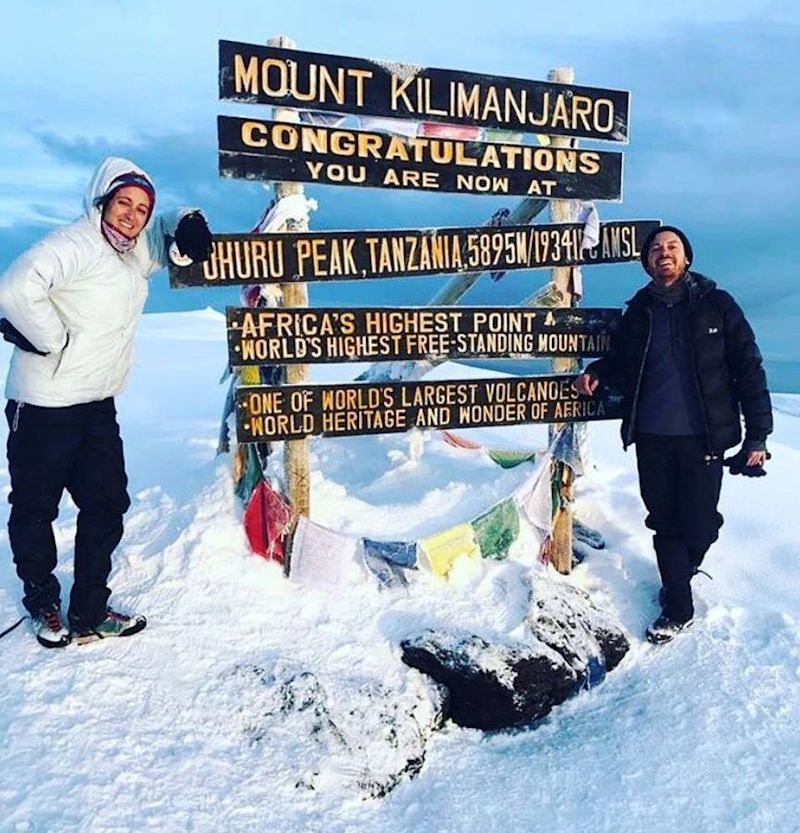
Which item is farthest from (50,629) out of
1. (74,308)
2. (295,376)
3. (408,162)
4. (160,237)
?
(408,162)

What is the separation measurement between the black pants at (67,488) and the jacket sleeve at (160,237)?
28.8 inches

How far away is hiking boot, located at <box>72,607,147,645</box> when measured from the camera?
3.66m

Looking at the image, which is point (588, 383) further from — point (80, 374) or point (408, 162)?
point (80, 374)

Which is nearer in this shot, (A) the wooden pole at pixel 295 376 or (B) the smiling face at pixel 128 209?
(B) the smiling face at pixel 128 209

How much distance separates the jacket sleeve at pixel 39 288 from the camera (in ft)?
10.4

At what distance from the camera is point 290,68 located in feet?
13.2

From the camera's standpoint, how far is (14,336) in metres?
3.30

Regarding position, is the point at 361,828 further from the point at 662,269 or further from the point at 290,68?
the point at 290,68

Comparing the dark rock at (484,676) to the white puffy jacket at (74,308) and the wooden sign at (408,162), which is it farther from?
the wooden sign at (408,162)

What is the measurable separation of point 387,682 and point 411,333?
6.20 feet

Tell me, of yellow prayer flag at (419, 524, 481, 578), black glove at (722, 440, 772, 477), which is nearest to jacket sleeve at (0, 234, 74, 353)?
yellow prayer flag at (419, 524, 481, 578)

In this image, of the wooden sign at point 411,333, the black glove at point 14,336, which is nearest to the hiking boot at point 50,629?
the black glove at point 14,336

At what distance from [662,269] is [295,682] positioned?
2.83 meters

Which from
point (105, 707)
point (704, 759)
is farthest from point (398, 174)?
Answer: point (704, 759)
